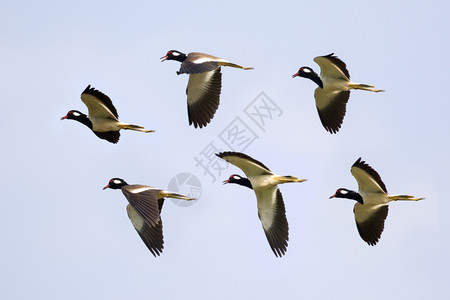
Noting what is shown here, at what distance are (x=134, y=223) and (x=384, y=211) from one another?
5573 mm

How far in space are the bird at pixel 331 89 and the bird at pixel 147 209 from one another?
4597 mm

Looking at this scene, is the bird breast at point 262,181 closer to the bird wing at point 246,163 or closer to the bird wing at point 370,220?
the bird wing at point 246,163

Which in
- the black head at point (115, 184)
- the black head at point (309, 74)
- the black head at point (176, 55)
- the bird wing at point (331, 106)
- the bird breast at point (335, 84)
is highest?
the black head at point (176, 55)

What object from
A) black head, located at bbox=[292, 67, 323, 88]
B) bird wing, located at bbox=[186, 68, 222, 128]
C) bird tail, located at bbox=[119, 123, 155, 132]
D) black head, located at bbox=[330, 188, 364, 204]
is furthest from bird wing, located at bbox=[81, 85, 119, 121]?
black head, located at bbox=[330, 188, 364, 204]

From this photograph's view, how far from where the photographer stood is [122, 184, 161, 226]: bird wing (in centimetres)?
2205

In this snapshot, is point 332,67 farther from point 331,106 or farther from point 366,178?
point 366,178

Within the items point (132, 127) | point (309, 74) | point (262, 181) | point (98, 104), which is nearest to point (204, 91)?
point (132, 127)

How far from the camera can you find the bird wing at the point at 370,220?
25.2 m

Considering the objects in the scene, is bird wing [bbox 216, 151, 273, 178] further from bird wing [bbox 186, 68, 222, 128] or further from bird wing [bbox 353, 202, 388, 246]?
bird wing [bbox 353, 202, 388, 246]

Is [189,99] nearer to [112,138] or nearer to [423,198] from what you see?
[112,138]

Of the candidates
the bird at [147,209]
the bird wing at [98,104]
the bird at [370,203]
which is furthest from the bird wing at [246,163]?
the bird wing at [98,104]

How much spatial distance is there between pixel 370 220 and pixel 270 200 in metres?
2.36

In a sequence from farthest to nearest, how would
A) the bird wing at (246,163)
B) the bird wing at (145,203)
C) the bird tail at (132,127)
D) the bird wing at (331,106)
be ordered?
the bird wing at (331,106), the bird tail at (132,127), the bird wing at (246,163), the bird wing at (145,203)

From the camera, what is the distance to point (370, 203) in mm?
25156
